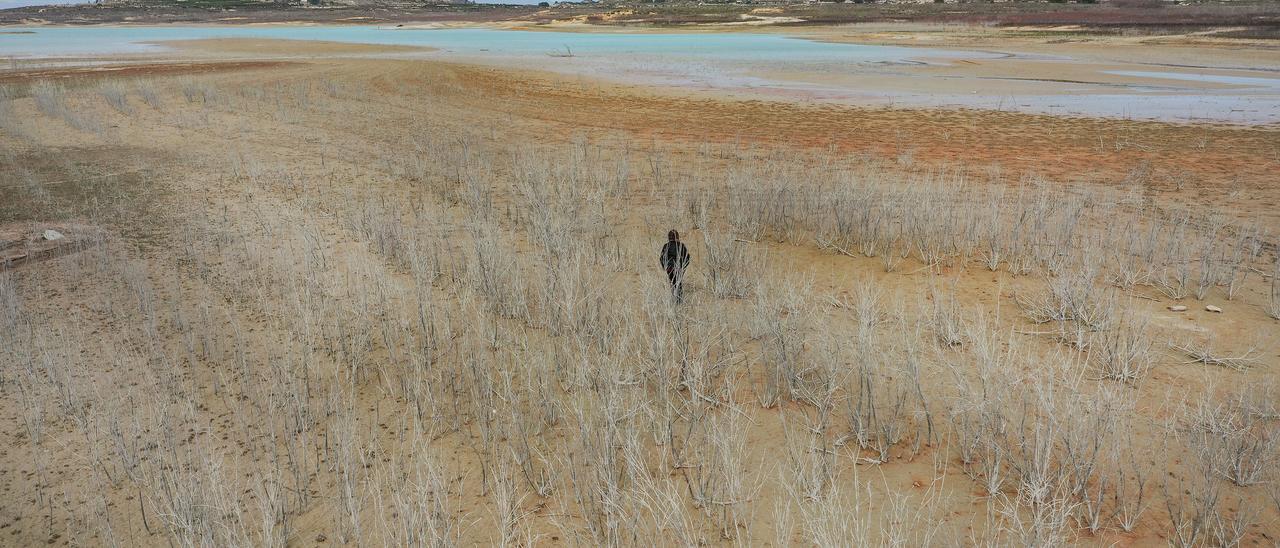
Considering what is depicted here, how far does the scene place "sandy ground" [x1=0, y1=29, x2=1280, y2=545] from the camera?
424 centimetres

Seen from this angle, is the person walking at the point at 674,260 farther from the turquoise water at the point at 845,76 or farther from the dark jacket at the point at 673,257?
the turquoise water at the point at 845,76

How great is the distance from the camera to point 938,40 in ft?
159

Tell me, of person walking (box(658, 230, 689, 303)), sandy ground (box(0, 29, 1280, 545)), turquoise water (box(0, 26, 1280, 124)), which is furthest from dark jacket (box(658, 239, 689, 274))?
turquoise water (box(0, 26, 1280, 124))

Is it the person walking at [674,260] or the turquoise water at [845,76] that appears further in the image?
the turquoise water at [845,76]

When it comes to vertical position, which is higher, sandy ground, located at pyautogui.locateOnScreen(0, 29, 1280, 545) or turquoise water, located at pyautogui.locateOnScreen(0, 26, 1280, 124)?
turquoise water, located at pyautogui.locateOnScreen(0, 26, 1280, 124)

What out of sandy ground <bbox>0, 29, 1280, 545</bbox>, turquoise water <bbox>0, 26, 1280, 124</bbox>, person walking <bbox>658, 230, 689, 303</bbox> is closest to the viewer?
sandy ground <bbox>0, 29, 1280, 545</bbox>

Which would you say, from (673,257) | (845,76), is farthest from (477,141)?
(845,76)

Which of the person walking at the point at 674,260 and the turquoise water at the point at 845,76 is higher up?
the turquoise water at the point at 845,76

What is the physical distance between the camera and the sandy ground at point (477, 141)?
13.9ft

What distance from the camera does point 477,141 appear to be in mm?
15023

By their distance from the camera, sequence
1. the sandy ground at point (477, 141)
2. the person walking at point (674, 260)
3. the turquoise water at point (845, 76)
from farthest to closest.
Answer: the turquoise water at point (845, 76) → the person walking at point (674, 260) → the sandy ground at point (477, 141)

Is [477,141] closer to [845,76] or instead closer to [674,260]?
[674,260]

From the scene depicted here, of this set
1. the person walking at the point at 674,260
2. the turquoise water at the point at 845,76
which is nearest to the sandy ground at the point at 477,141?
the person walking at the point at 674,260

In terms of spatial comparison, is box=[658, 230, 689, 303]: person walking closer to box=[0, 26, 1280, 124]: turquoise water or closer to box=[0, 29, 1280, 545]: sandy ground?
box=[0, 29, 1280, 545]: sandy ground
